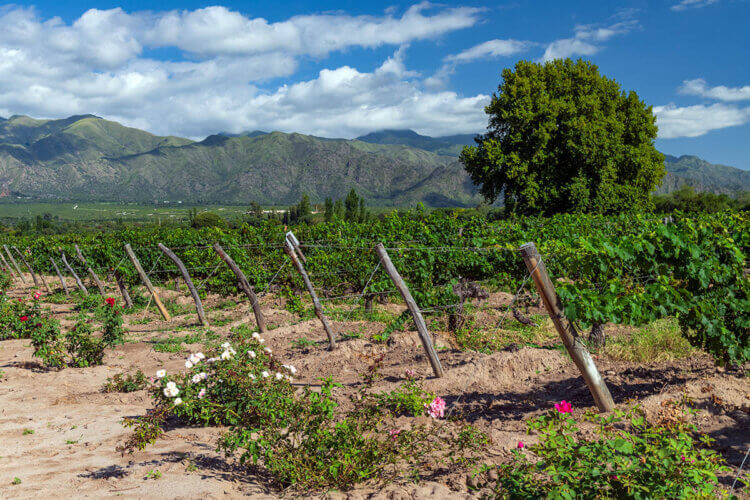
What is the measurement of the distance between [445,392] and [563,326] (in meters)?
2.17

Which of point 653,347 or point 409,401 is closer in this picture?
point 409,401

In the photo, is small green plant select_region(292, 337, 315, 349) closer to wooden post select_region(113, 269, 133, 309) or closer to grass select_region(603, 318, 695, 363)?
grass select_region(603, 318, 695, 363)

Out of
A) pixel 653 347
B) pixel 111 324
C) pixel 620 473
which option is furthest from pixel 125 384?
pixel 653 347

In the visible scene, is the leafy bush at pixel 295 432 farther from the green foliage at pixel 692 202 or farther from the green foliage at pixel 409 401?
the green foliage at pixel 692 202

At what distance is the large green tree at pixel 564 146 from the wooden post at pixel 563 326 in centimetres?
1935

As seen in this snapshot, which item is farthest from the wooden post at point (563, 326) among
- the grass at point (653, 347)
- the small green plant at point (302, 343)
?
the small green plant at point (302, 343)

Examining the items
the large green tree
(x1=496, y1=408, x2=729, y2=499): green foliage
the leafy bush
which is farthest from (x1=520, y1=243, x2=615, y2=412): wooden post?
the large green tree

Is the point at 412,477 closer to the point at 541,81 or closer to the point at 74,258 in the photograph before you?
the point at 74,258

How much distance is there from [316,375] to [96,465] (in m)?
3.67

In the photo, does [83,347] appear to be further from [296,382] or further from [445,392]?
[445,392]

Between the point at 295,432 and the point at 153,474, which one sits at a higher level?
the point at 295,432

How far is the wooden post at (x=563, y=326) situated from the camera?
14.1 feet

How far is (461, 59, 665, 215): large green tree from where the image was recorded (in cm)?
2250

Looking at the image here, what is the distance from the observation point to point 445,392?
5.99 meters
